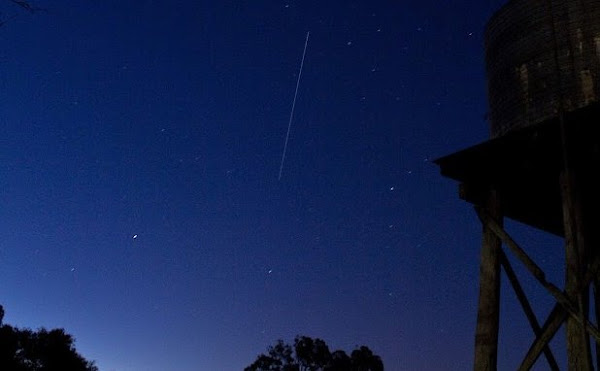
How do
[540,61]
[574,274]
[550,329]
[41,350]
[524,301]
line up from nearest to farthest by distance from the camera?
1. [574,274]
2. [550,329]
3. [540,61]
4. [524,301]
5. [41,350]

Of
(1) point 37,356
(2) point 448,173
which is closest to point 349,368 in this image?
(1) point 37,356

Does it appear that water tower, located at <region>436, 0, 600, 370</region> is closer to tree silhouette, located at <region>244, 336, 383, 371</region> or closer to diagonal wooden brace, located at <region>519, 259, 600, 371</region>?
diagonal wooden brace, located at <region>519, 259, 600, 371</region>

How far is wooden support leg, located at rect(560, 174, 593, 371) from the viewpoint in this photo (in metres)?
5.63

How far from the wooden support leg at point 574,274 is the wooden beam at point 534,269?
7 centimetres

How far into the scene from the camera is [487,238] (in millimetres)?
6906

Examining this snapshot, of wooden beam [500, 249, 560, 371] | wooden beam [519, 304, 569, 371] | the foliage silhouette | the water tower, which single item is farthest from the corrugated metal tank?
the foliage silhouette

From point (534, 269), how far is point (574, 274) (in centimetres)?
49

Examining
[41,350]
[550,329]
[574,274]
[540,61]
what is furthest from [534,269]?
[41,350]

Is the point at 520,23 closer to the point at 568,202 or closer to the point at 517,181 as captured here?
the point at 517,181

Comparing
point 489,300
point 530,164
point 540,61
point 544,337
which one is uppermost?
point 540,61

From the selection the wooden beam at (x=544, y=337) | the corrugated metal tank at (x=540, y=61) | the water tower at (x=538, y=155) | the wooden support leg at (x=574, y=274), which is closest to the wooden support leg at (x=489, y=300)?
the water tower at (x=538, y=155)

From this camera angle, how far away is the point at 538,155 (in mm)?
6746

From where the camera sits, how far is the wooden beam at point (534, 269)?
5832 mm

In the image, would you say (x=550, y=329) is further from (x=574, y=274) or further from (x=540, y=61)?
(x=540, y=61)
